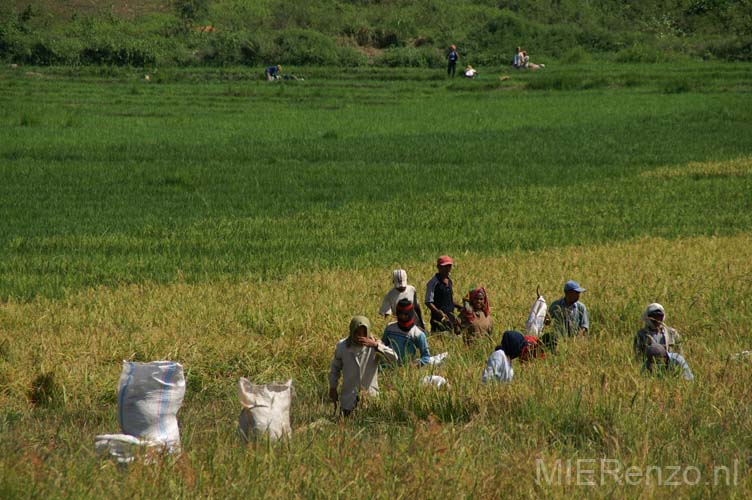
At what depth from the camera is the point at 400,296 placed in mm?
10477

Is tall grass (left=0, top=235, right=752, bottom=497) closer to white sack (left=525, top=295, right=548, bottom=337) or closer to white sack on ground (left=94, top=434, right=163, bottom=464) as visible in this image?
white sack on ground (left=94, top=434, right=163, bottom=464)

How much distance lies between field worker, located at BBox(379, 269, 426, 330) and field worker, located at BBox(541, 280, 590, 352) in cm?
129

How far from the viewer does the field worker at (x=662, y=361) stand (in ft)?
27.1

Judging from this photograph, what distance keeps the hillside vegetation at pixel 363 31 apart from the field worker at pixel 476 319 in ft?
139

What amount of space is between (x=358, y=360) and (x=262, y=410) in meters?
1.41

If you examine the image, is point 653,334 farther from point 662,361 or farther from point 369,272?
point 369,272

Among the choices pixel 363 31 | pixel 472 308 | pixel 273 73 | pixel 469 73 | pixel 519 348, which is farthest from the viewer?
pixel 363 31

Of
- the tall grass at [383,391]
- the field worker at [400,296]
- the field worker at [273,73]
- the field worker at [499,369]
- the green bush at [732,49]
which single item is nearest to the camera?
the tall grass at [383,391]

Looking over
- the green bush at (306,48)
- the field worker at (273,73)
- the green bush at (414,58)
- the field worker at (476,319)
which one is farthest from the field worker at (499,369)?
the green bush at (414,58)

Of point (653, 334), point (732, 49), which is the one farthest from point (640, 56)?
point (653, 334)

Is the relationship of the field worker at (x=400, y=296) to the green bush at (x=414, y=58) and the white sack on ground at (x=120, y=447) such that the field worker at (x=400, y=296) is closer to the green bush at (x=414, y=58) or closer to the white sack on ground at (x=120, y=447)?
the white sack on ground at (x=120, y=447)

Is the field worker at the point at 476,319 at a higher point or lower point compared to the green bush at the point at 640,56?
lower

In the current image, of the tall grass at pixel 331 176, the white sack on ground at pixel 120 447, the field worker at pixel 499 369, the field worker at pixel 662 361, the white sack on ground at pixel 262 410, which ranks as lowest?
the tall grass at pixel 331 176

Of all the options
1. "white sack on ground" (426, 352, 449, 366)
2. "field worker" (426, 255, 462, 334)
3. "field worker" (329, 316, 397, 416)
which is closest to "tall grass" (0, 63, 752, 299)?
"field worker" (426, 255, 462, 334)
